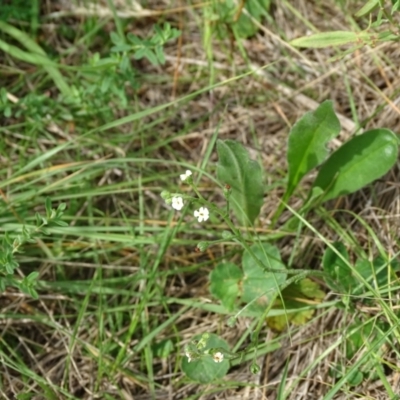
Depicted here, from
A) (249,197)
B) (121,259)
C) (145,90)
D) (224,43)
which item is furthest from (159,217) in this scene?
(224,43)

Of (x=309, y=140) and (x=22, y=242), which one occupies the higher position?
(x=309, y=140)

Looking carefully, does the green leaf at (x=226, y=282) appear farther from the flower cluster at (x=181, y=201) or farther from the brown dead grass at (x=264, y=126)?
the flower cluster at (x=181, y=201)

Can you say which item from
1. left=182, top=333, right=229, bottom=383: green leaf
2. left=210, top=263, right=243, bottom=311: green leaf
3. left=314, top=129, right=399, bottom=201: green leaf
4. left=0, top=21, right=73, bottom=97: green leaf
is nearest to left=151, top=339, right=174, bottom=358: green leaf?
left=182, top=333, right=229, bottom=383: green leaf

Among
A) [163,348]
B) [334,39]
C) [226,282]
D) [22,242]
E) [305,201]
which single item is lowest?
[163,348]

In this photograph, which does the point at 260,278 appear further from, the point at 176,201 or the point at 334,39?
the point at 334,39

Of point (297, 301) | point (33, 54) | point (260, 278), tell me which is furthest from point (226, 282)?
point (33, 54)

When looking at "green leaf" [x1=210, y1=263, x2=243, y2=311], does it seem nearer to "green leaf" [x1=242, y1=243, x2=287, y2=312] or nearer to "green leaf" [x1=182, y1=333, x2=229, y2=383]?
"green leaf" [x1=242, y1=243, x2=287, y2=312]

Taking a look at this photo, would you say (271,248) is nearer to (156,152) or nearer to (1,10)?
(156,152)
